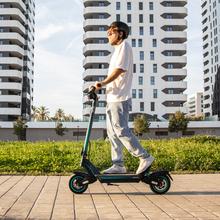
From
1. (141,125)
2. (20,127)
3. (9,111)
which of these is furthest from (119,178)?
(9,111)

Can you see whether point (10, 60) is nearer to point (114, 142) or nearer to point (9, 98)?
point (9, 98)

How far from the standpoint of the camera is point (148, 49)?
271 ft

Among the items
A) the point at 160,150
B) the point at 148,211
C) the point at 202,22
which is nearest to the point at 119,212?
the point at 148,211

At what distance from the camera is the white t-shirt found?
22.9 ft

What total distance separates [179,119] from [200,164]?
58.8 meters

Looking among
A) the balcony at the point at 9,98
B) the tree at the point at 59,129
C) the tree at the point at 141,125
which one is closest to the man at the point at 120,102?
the tree at the point at 141,125

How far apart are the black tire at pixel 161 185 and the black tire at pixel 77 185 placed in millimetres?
1039

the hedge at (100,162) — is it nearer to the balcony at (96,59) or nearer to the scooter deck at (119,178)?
the scooter deck at (119,178)

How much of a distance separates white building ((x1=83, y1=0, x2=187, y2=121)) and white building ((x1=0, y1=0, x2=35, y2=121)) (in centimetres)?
1179

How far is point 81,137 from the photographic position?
72.6 metres

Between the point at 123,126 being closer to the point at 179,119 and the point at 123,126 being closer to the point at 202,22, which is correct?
the point at 179,119

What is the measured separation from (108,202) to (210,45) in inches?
4168

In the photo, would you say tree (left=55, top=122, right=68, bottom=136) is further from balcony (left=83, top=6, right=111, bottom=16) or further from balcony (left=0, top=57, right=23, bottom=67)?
balcony (left=83, top=6, right=111, bottom=16)

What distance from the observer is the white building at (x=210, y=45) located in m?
Answer: 103
